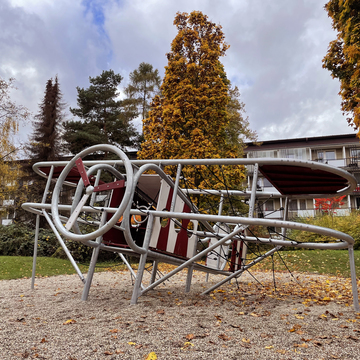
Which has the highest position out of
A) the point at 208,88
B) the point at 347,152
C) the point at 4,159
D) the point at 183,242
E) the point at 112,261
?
the point at 347,152

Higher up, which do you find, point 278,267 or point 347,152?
point 347,152

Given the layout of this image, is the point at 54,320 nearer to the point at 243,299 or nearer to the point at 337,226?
the point at 243,299

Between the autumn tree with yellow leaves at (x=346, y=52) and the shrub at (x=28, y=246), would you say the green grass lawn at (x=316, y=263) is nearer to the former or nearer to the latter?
the autumn tree with yellow leaves at (x=346, y=52)

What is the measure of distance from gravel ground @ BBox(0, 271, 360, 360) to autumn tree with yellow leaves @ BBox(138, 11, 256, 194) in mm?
8320

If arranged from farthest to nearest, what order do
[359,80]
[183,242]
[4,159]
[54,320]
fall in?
[4,159] → [359,80] → [183,242] → [54,320]

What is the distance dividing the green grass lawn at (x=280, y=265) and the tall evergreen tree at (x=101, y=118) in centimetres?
1487

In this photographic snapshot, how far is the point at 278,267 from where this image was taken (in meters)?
11.8

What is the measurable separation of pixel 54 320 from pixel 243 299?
2789mm

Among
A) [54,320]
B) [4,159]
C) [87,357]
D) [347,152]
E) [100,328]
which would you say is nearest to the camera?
[87,357]

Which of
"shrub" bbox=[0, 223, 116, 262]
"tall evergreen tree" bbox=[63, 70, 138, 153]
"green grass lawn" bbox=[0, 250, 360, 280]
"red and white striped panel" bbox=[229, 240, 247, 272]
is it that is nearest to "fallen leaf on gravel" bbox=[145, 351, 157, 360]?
"red and white striped panel" bbox=[229, 240, 247, 272]

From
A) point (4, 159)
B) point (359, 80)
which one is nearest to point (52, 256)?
point (4, 159)

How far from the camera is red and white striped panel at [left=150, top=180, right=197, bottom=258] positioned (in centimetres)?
430

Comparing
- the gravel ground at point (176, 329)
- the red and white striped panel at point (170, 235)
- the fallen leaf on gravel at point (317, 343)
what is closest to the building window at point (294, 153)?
the red and white striped panel at point (170, 235)

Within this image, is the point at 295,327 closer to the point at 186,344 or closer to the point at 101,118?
the point at 186,344
